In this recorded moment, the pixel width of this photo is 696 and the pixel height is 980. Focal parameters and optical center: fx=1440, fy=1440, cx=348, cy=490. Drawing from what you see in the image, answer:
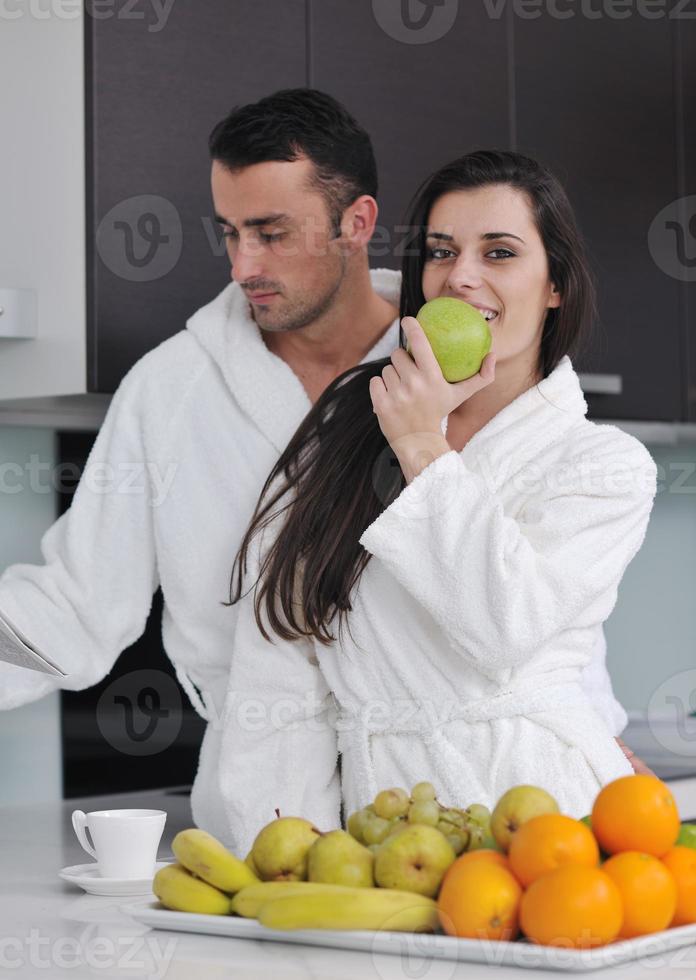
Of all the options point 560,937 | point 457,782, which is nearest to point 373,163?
point 457,782

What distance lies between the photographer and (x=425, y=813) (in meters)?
1.15

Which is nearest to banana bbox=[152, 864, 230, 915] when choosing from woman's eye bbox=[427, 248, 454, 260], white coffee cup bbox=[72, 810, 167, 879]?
white coffee cup bbox=[72, 810, 167, 879]

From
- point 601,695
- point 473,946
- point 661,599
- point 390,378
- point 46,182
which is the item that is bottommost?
point 661,599

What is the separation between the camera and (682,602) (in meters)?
3.39

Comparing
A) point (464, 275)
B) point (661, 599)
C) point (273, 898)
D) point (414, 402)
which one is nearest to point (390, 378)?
point (414, 402)

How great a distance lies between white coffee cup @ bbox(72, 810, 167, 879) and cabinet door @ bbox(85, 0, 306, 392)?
0.68m

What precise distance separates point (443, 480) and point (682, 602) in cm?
198

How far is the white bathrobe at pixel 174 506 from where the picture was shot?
1975 millimetres

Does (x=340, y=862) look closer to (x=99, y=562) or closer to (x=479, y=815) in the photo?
(x=479, y=815)

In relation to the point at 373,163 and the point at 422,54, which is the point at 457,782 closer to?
the point at 373,163

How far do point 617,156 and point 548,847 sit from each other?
1892 millimetres

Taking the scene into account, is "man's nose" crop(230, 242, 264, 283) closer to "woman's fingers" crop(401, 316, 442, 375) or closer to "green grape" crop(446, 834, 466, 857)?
"woman's fingers" crop(401, 316, 442, 375)

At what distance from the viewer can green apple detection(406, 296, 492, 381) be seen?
1618 mm

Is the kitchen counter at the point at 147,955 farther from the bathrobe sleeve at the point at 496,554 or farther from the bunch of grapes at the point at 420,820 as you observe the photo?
the bathrobe sleeve at the point at 496,554
